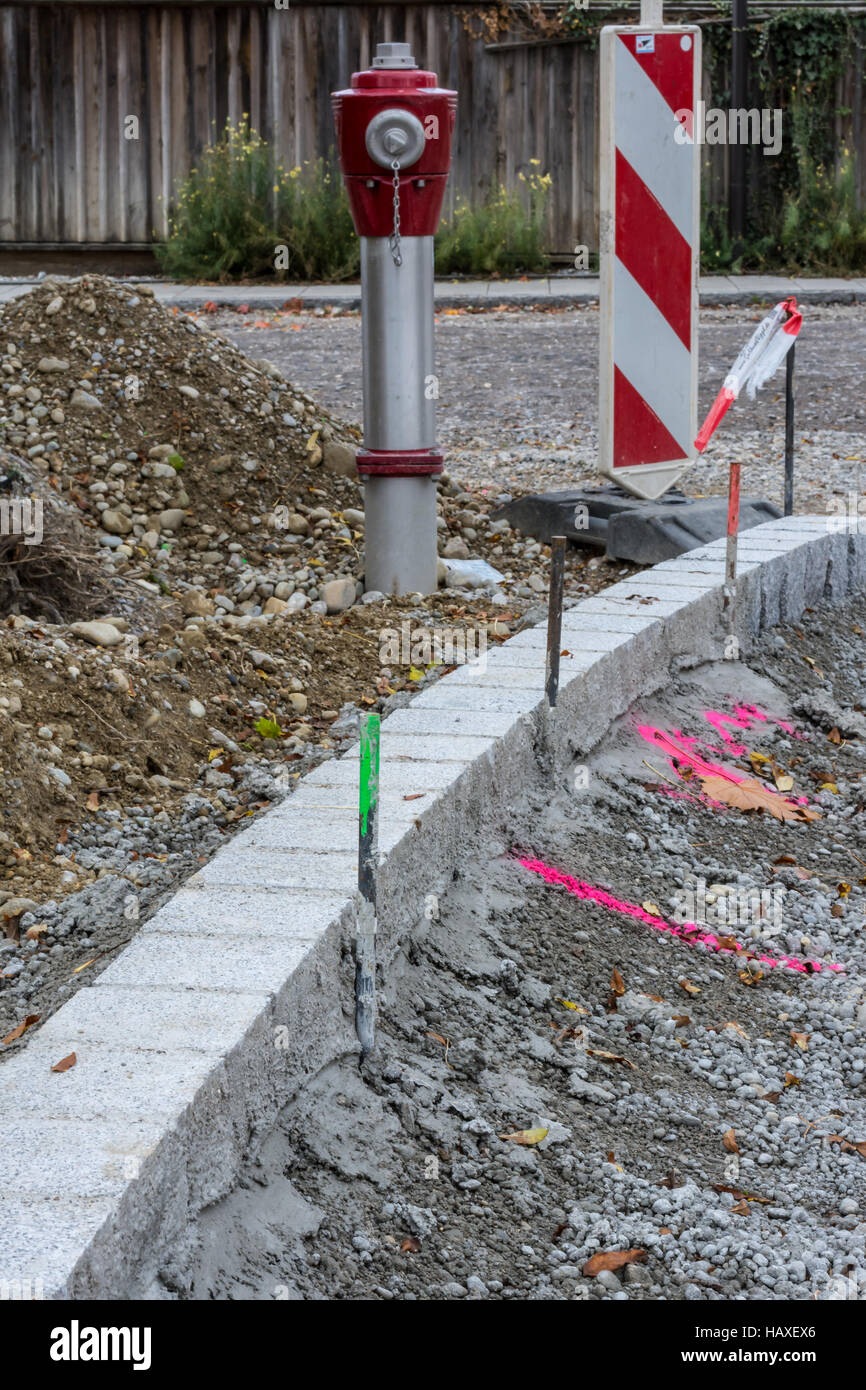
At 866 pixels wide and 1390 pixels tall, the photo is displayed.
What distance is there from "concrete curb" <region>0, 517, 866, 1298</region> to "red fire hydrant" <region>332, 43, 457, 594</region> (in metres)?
1.01

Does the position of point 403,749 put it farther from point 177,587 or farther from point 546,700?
point 177,587

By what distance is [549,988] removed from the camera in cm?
332

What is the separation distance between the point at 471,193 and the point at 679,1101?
496 inches

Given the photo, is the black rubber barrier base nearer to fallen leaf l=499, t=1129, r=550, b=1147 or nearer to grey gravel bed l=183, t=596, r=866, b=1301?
grey gravel bed l=183, t=596, r=866, b=1301

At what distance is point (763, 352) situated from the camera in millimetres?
6352

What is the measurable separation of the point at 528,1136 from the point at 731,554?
282 cm

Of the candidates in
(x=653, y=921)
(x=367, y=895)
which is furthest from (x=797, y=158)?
(x=367, y=895)

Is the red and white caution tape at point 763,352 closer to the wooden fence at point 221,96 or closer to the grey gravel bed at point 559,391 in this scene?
the grey gravel bed at point 559,391

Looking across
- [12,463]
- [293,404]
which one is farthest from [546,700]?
[293,404]

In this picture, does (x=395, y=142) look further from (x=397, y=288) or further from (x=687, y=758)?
(x=687, y=758)

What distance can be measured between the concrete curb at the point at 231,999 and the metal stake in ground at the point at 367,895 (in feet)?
0.09

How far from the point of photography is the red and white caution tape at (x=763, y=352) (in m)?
6.11

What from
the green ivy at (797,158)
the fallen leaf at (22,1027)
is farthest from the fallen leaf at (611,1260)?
the green ivy at (797,158)

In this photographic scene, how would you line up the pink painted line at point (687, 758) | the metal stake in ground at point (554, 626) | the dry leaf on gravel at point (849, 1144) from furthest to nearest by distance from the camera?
1. the pink painted line at point (687, 758)
2. the metal stake in ground at point (554, 626)
3. the dry leaf on gravel at point (849, 1144)
